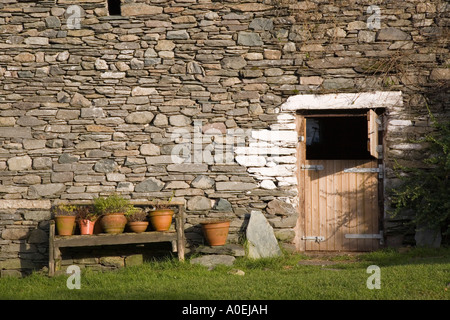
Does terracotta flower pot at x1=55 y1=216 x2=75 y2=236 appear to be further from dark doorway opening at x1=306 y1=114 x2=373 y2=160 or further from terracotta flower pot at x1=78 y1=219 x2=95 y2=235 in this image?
dark doorway opening at x1=306 y1=114 x2=373 y2=160

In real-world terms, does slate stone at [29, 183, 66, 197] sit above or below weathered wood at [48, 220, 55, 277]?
above

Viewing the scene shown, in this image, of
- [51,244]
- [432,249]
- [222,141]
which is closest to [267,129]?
[222,141]

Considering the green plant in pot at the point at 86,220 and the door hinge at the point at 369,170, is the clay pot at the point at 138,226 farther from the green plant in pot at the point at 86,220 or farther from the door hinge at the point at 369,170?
the door hinge at the point at 369,170

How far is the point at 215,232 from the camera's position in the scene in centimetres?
696

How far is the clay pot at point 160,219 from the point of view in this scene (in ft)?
22.6

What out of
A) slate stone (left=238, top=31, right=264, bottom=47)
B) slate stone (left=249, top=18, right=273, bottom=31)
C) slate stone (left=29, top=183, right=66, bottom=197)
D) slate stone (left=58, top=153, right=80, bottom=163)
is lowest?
slate stone (left=29, top=183, right=66, bottom=197)

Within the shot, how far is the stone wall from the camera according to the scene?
24.0 feet

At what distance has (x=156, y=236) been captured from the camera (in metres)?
6.85

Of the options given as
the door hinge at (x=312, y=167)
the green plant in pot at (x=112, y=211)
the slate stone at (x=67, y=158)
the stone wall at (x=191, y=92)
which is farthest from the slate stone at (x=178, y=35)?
the door hinge at (x=312, y=167)

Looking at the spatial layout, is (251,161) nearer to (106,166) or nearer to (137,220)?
(137,220)

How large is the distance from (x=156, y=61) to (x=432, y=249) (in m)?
4.48

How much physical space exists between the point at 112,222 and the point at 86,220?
1.16ft

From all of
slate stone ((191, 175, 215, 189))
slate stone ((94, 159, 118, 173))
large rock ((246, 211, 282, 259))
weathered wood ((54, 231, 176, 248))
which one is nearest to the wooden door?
large rock ((246, 211, 282, 259))

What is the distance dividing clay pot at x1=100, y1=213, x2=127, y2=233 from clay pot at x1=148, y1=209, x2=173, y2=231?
40cm
